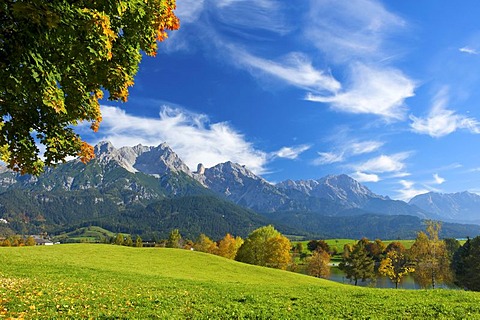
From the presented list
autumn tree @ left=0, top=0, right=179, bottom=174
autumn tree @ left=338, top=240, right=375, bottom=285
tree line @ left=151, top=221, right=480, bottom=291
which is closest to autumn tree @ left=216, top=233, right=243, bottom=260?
tree line @ left=151, top=221, right=480, bottom=291

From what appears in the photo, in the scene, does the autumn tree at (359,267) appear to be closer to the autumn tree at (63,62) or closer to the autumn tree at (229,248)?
the autumn tree at (229,248)

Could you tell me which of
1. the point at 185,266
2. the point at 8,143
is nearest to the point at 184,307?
the point at 8,143

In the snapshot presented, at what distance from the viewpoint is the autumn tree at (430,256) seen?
67062 millimetres

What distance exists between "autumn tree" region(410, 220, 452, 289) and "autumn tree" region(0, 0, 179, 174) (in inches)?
2813

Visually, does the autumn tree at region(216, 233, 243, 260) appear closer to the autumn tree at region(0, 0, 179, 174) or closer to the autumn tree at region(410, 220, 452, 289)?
the autumn tree at region(410, 220, 452, 289)

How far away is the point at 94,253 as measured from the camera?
54562mm

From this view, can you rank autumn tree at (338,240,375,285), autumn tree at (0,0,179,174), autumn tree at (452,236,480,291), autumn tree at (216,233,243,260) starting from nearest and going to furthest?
autumn tree at (0,0,179,174) < autumn tree at (452,236,480,291) < autumn tree at (338,240,375,285) < autumn tree at (216,233,243,260)

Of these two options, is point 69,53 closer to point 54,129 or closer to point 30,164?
point 54,129

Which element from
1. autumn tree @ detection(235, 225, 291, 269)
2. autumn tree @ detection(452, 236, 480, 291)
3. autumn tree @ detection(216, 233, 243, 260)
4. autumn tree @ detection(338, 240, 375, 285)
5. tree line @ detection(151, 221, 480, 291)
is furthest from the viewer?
autumn tree @ detection(216, 233, 243, 260)

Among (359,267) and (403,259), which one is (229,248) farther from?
(403,259)

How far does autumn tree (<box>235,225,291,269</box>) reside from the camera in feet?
297

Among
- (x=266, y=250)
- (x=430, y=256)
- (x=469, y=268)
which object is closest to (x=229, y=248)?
(x=266, y=250)

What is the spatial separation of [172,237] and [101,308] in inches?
5309

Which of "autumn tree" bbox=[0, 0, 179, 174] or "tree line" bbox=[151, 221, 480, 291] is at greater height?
"autumn tree" bbox=[0, 0, 179, 174]
